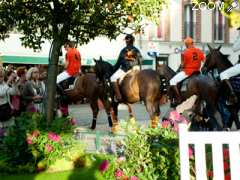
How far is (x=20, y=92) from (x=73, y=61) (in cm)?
289

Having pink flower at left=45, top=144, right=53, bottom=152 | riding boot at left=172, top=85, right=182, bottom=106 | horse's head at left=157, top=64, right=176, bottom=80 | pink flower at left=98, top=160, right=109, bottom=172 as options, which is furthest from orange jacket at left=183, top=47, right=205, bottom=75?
pink flower at left=98, top=160, right=109, bottom=172

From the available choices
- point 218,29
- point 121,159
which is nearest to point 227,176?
point 121,159

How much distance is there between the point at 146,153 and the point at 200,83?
822 centimetres

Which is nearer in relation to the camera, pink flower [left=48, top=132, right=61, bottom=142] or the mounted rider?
pink flower [left=48, top=132, right=61, bottom=142]

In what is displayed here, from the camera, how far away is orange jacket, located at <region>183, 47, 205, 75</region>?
15.4 metres

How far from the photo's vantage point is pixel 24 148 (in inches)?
354

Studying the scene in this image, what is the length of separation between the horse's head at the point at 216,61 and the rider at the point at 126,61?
185 centimetres

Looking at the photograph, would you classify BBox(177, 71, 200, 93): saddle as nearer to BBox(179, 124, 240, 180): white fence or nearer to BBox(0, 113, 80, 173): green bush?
BBox(0, 113, 80, 173): green bush

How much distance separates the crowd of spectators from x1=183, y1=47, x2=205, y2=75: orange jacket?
3622 mm

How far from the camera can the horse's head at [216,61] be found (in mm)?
14953

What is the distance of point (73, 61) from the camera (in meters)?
18.1

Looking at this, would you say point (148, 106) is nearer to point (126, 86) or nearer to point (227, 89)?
point (126, 86)

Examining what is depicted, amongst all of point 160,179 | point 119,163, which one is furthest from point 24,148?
point 160,179

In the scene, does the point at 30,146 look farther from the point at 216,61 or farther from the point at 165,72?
the point at 165,72
